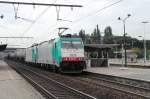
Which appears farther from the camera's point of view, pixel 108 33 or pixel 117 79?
pixel 108 33

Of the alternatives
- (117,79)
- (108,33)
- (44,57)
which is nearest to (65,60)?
(117,79)

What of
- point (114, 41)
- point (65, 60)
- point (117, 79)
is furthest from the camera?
point (114, 41)

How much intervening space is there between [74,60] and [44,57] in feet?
31.2

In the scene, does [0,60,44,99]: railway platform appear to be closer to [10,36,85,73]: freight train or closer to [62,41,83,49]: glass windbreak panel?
[10,36,85,73]: freight train

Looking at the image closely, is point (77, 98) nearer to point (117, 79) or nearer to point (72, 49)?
point (117, 79)

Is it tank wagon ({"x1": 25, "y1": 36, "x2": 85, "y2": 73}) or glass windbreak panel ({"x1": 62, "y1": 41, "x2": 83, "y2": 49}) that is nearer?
tank wagon ({"x1": 25, "y1": 36, "x2": 85, "y2": 73})

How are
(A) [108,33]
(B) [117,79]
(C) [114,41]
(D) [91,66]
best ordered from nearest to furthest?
1. (B) [117,79]
2. (D) [91,66]
3. (C) [114,41]
4. (A) [108,33]

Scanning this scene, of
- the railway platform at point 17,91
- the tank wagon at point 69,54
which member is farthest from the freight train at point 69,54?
the railway platform at point 17,91

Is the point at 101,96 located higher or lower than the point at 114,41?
lower

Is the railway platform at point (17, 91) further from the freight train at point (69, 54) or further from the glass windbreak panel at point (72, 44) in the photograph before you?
the glass windbreak panel at point (72, 44)

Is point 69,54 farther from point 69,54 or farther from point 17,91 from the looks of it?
point 17,91

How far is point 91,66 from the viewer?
136 ft

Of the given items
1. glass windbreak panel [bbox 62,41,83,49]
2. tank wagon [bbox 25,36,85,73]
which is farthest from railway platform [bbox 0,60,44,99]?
glass windbreak panel [bbox 62,41,83,49]

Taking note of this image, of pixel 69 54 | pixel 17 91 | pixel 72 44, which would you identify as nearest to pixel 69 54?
pixel 69 54
